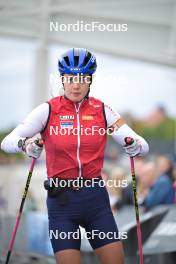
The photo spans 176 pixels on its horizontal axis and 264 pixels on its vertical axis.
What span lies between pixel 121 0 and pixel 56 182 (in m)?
7.94

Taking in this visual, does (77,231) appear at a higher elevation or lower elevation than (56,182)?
lower

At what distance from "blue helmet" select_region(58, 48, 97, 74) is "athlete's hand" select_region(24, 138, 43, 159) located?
0.51 metres

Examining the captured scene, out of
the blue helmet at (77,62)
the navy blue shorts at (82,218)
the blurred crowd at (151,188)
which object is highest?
the blue helmet at (77,62)

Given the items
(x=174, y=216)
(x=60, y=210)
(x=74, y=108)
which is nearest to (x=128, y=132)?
(x=74, y=108)

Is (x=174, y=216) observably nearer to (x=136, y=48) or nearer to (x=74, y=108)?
(x=74, y=108)

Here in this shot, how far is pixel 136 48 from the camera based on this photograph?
1298cm

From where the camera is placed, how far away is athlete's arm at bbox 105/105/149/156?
515 centimetres

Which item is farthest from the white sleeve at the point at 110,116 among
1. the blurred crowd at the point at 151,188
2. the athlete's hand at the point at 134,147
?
the blurred crowd at the point at 151,188

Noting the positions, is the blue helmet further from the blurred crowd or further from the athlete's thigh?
the blurred crowd

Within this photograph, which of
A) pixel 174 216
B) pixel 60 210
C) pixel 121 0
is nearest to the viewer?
pixel 60 210

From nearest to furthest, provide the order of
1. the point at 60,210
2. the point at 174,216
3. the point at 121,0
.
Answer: the point at 60,210 → the point at 174,216 → the point at 121,0

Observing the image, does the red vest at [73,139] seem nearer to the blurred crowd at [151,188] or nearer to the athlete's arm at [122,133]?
the athlete's arm at [122,133]

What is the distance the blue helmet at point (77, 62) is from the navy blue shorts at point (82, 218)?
0.79 m

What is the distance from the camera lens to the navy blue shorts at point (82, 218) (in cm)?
493
